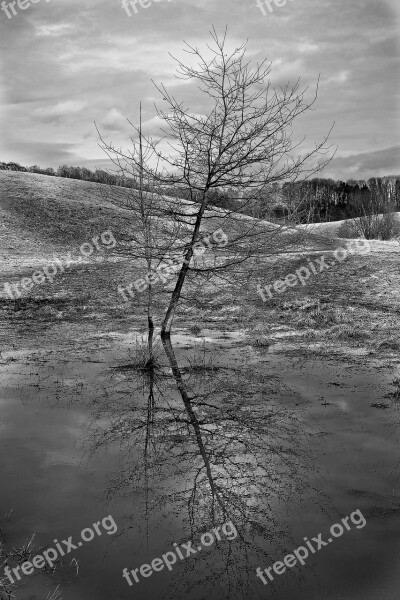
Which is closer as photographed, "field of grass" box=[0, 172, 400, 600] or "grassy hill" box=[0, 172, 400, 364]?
"field of grass" box=[0, 172, 400, 600]

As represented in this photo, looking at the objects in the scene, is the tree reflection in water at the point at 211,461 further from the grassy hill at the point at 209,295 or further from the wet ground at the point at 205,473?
the grassy hill at the point at 209,295

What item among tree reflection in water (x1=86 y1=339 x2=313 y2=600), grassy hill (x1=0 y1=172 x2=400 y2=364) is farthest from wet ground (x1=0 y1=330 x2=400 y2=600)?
grassy hill (x1=0 y1=172 x2=400 y2=364)

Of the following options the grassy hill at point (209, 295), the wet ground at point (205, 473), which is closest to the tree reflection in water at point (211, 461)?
the wet ground at point (205, 473)

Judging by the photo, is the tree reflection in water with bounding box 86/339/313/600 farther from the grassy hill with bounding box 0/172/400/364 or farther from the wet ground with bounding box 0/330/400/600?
the grassy hill with bounding box 0/172/400/364

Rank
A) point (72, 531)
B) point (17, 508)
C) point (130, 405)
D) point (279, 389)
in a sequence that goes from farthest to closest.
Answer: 1. point (279, 389)
2. point (130, 405)
3. point (17, 508)
4. point (72, 531)

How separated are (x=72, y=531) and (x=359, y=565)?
3.17 m

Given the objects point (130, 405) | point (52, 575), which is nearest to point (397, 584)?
point (52, 575)

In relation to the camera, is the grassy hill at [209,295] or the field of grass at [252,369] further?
the grassy hill at [209,295]

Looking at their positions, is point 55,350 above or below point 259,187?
below

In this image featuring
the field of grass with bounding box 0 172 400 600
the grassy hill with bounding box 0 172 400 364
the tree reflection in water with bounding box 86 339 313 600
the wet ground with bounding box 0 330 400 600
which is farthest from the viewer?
the grassy hill with bounding box 0 172 400 364

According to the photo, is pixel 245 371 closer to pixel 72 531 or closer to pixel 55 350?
pixel 55 350

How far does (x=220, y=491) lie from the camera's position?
23.1ft

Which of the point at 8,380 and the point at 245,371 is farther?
the point at 245,371

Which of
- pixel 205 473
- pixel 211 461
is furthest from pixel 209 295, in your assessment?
pixel 205 473
